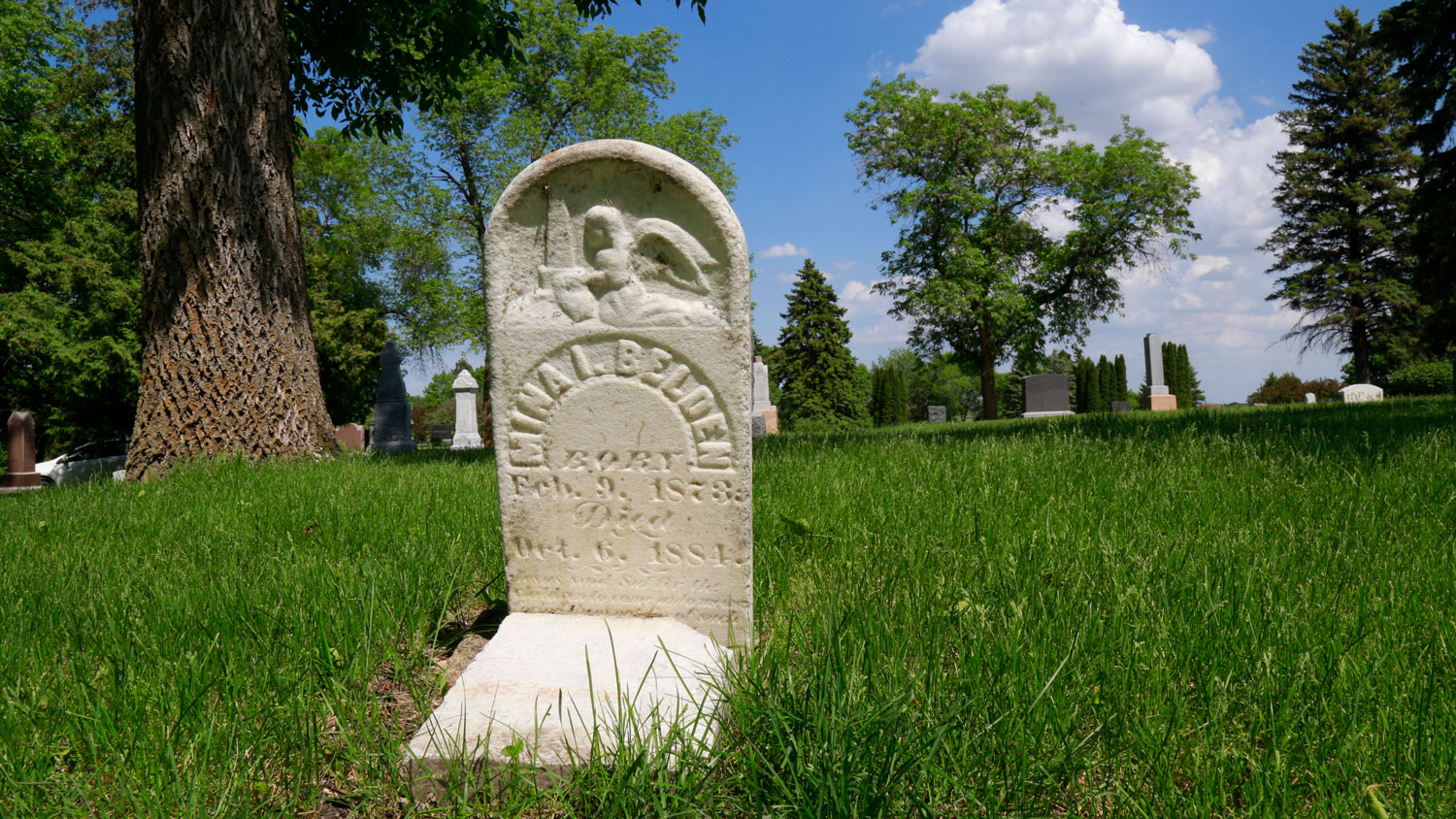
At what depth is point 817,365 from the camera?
29.9 metres

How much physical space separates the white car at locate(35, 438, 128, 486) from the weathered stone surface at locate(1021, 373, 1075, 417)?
26.8 meters

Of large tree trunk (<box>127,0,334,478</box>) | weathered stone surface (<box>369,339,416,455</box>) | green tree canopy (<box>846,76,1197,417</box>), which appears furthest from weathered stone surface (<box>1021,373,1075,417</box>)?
large tree trunk (<box>127,0,334,478</box>)

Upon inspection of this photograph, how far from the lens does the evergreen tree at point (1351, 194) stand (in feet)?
96.8

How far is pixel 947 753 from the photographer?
1.69 meters

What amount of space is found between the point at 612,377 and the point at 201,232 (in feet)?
20.9

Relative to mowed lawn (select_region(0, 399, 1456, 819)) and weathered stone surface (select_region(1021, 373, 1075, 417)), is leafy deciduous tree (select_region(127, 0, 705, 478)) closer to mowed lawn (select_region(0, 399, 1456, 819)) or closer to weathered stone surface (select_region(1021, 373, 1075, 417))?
mowed lawn (select_region(0, 399, 1456, 819))

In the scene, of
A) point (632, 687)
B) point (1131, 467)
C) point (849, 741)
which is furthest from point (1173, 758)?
point (1131, 467)

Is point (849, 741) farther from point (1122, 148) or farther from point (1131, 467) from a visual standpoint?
point (1122, 148)

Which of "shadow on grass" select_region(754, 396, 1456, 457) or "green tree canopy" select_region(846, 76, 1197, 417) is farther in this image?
"green tree canopy" select_region(846, 76, 1197, 417)

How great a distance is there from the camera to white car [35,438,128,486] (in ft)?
59.2

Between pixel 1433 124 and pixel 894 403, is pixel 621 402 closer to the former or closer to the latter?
pixel 1433 124

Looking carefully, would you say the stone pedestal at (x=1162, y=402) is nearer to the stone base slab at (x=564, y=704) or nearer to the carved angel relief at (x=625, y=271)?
the carved angel relief at (x=625, y=271)

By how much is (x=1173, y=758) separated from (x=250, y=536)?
4.36 metres

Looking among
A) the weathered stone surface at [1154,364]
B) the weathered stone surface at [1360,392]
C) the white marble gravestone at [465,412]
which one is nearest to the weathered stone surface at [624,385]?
the white marble gravestone at [465,412]
